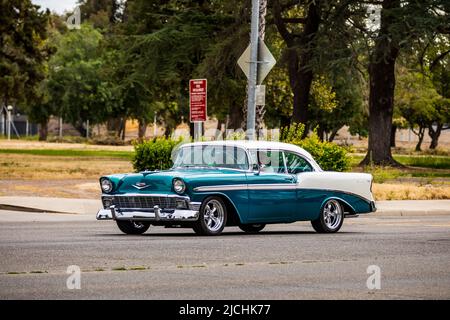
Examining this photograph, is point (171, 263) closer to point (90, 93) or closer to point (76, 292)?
point (76, 292)

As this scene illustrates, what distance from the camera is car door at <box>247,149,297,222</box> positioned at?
20.2m

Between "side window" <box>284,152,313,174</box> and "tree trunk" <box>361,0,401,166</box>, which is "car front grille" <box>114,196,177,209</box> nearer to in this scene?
"side window" <box>284,152,313,174</box>

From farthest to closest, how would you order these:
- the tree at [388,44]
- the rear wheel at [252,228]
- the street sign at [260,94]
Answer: the tree at [388,44], the street sign at [260,94], the rear wheel at [252,228]

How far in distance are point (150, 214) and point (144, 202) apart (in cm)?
24

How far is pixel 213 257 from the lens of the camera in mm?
16188

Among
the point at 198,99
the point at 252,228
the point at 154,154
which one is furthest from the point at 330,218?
the point at 154,154

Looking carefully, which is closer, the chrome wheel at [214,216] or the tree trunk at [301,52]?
the chrome wheel at [214,216]

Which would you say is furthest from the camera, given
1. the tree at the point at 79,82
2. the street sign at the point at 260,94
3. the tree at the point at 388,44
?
the tree at the point at 79,82

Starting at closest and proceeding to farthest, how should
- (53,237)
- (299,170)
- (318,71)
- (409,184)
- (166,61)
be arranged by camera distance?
(53,237) < (299,170) < (409,184) < (318,71) < (166,61)

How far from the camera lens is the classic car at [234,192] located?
63.6 ft

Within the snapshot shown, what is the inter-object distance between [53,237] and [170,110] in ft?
305

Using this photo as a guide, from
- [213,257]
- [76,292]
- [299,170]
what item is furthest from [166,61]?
[76,292]

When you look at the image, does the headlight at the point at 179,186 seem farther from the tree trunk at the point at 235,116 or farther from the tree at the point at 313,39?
the tree trunk at the point at 235,116

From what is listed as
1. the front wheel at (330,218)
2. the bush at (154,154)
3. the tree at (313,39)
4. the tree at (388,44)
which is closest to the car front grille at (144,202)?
the front wheel at (330,218)
